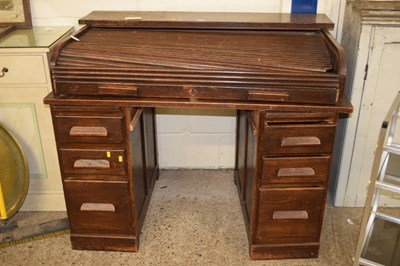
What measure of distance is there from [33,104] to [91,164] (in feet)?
1.79

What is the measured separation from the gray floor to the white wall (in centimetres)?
23

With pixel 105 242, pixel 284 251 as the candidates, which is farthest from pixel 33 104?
pixel 284 251

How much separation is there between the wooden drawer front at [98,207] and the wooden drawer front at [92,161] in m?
0.06

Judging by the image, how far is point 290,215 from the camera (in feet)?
6.79

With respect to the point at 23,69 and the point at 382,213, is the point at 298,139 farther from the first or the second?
the point at 23,69

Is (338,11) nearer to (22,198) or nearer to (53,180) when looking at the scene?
(53,180)

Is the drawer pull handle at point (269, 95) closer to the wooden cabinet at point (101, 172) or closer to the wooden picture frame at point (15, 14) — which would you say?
the wooden cabinet at point (101, 172)

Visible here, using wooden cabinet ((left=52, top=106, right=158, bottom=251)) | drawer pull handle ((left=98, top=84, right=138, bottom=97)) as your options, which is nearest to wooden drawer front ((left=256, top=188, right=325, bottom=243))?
wooden cabinet ((left=52, top=106, right=158, bottom=251))

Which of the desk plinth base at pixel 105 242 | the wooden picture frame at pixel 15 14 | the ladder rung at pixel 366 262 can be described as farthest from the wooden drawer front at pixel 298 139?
the wooden picture frame at pixel 15 14

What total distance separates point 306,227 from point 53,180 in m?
1.40

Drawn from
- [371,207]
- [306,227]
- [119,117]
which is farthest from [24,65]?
[371,207]

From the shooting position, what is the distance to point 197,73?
182 cm

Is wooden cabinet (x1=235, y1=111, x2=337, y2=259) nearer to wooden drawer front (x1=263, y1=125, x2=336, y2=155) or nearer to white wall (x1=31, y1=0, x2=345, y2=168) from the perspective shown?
wooden drawer front (x1=263, y1=125, x2=336, y2=155)

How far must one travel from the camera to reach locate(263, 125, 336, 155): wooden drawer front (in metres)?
1.89
